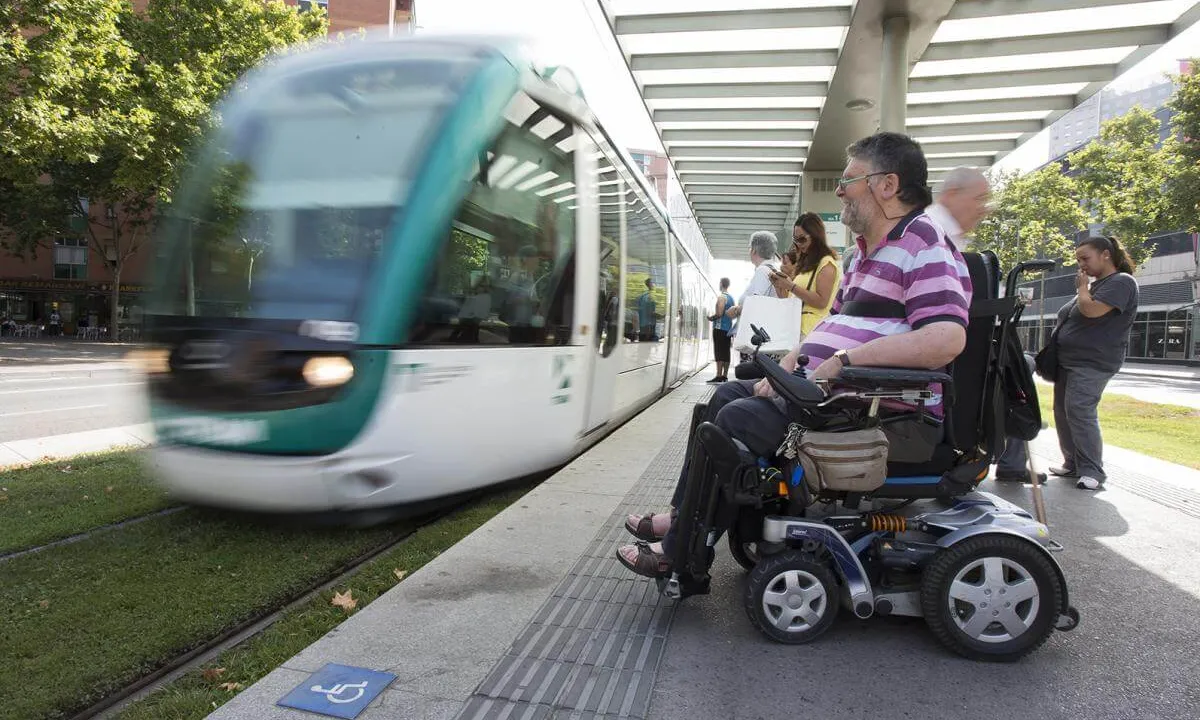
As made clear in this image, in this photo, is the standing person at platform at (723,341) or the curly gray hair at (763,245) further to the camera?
the standing person at platform at (723,341)

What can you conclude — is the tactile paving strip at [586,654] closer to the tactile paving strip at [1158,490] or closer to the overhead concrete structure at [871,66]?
the tactile paving strip at [1158,490]

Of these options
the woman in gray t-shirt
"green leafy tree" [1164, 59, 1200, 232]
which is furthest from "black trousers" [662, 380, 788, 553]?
"green leafy tree" [1164, 59, 1200, 232]

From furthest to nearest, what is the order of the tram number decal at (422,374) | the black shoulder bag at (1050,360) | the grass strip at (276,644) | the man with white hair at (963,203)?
the black shoulder bag at (1050,360) → the tram number decal at (422,374) → the man with white hair at (963,203) → the grass strip at (276,644)

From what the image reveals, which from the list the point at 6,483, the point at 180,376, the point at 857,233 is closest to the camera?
the point at 857,233

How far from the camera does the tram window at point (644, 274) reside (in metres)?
7.24

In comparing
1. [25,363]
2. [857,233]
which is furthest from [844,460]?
[25,363]

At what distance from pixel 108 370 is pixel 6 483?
1342 centimetres

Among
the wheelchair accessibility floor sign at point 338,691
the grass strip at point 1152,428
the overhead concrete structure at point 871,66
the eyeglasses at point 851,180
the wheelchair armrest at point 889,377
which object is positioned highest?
the overhead concrete structure at point 871,66

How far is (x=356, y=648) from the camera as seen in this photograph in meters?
2.37

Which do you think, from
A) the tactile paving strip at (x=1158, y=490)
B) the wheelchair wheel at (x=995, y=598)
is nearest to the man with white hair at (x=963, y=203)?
the wheelchair wheel at (x=995, y=598)

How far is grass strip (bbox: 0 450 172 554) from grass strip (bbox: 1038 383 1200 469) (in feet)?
22.1

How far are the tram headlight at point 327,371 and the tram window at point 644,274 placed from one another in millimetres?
3765

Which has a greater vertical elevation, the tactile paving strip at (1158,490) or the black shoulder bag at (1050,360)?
the black shoulder bag at (1050,360)

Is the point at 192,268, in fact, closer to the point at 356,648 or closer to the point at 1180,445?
the point at 356,648
